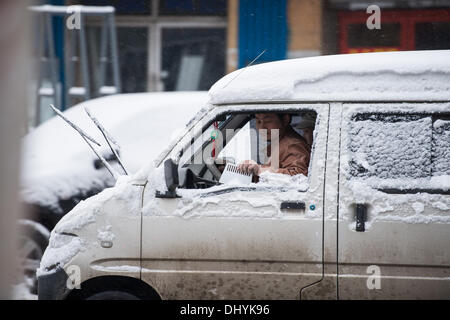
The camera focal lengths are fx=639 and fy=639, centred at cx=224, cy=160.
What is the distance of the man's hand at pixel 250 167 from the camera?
3934 millimetres

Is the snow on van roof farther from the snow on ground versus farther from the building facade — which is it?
the building facade

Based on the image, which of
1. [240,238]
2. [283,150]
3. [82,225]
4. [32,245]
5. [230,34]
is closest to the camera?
[240,238]

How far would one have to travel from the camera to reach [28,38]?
131 cm

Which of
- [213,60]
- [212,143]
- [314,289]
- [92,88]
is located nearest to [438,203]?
[314,289]

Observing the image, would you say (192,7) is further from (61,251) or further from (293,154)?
(61,251)

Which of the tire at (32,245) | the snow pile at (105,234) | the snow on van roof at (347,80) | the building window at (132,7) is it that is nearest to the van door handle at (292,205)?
the snow on van roof at (347,80)

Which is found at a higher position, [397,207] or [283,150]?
[283,150]

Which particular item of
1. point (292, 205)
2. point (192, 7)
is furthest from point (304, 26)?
point (292, 205)

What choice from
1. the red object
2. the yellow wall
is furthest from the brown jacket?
the red object

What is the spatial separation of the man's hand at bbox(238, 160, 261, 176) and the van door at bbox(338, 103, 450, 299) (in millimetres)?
597

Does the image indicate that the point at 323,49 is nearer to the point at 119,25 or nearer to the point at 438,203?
the point at 119,25

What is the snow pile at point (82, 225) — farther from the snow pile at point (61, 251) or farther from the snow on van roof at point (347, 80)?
the snow on van roof at point (347, 80)

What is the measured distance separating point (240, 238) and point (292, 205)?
1.13 ft

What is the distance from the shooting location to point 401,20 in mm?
10906
